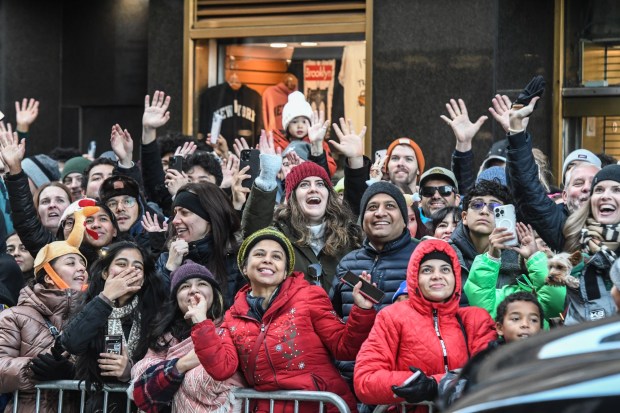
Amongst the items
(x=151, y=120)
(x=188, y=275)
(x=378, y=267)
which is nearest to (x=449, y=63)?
(x=151, y=120)

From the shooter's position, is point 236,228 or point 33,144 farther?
point 33,144

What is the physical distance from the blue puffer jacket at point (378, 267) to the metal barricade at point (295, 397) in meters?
0.75

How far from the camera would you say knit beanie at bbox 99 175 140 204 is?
32.0ft

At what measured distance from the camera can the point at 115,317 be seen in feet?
26.1

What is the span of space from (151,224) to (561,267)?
3435mm

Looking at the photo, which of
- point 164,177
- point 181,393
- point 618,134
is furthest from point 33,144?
point 181,393

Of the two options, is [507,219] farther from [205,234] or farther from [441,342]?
[205,234]

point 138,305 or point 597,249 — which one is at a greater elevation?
point 597,249

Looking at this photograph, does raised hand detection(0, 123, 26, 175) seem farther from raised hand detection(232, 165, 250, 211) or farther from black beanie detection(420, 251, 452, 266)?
black beanie detection(420, 251, 452, 266)

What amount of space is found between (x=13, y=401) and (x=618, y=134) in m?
7.03

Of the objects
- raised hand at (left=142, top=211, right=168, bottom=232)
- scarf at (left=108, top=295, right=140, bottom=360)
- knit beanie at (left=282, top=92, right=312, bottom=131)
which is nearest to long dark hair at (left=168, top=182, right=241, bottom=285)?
raised hand at (left=142, top=211, right=168, bottom=232)

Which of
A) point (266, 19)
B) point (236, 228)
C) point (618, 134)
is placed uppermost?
point (266, 19)

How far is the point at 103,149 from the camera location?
16484 mm

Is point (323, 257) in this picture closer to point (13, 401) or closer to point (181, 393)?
point (181, 393)
